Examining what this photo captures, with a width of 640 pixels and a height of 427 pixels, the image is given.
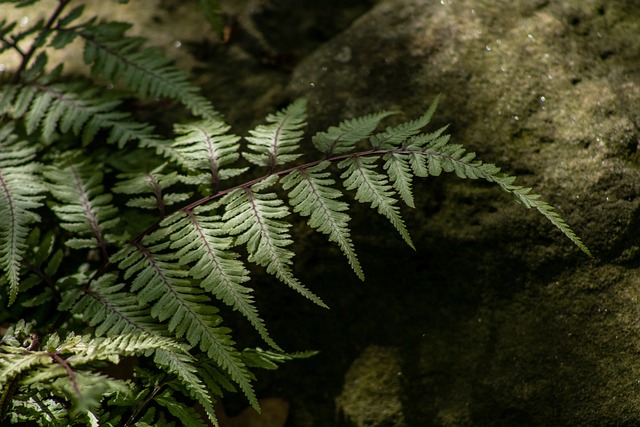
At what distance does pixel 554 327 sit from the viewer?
7.91 ft

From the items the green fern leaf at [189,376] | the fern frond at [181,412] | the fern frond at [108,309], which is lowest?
the fern frond at [181,412]

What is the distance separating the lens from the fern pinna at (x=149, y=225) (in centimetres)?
200

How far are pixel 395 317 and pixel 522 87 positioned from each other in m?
1.28

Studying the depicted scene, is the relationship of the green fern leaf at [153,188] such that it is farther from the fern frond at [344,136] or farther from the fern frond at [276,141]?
the fern frond at [344,136]

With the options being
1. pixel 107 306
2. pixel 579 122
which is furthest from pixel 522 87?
pixel 107 306

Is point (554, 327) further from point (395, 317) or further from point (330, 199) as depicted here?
point (330, 199)

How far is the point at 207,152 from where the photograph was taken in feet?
8.02

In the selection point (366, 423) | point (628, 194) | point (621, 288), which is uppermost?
point (628, 194)

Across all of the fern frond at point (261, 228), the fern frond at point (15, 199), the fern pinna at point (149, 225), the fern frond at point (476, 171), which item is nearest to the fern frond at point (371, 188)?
the fern pinna at point (149, 225)

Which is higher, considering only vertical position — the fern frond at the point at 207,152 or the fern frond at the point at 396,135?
the fern frond at the point at 396,135

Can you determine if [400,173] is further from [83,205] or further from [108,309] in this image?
[83,205]

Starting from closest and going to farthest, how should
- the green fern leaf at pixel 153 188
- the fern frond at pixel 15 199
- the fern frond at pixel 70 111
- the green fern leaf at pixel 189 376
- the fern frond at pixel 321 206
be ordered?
the green fern leaf at pixel 189 376 → the fern frond at pixel 321 206 → the fern frond at pixel 15 199 → the green fern leaf at pixel 153 188 → the fern frond at pixel 70 111

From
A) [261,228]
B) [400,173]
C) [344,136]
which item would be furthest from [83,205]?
[400,173]

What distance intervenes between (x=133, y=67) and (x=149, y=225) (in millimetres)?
875
